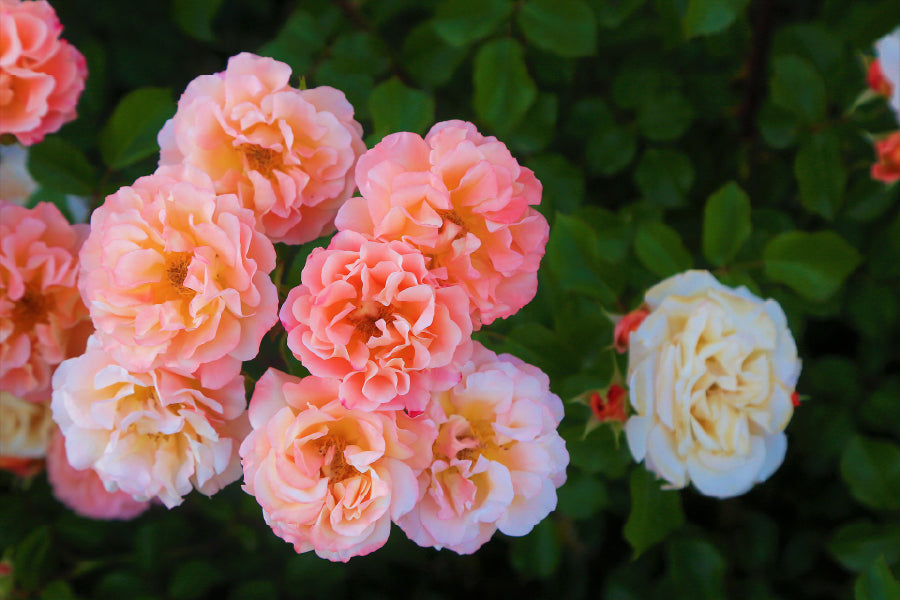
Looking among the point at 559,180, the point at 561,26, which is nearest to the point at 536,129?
the point at 559,180

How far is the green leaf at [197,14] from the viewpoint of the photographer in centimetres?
129

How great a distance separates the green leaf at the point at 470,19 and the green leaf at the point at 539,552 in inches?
34.7

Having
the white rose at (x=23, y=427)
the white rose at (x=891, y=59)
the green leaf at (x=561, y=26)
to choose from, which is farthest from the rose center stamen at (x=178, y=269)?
the white rose at (x=891, y=59)

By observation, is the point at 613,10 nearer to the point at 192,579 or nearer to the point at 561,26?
the point at 561,26

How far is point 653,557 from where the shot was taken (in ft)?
5.12

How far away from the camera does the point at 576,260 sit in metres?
1.09

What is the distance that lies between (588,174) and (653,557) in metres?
0.83

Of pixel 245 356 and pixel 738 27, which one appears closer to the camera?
pixel 245 356

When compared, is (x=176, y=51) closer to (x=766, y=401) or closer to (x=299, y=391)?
(x=299, y=391)

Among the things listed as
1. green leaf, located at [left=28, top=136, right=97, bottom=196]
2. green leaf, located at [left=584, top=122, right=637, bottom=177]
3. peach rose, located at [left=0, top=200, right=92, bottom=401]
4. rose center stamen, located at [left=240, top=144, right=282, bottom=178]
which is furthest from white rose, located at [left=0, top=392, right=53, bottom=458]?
green leaf, located at [left=584, top=122, right=637, bottom=177]

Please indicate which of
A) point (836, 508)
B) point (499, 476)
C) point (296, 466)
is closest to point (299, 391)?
point (296, 466)

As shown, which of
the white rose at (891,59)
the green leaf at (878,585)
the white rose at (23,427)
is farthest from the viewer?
the white rose at (23,427)

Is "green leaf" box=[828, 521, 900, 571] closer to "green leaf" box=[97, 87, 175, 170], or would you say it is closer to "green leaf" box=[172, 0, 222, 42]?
"green leaf" box=[97, 87, 175, 170]

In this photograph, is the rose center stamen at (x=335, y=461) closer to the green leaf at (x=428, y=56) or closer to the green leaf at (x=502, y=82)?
the green leaf at (x=502, y=82)
